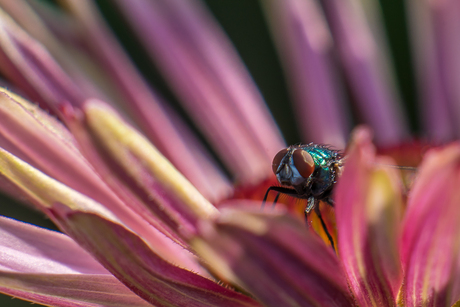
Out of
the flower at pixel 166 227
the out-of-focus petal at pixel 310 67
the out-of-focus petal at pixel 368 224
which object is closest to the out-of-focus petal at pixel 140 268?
the flower at pixel 166 227

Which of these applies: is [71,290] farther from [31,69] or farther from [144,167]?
[31,69]

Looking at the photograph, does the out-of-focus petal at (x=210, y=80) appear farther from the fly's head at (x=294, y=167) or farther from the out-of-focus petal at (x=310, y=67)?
the fly's head at (x=294, y=167)

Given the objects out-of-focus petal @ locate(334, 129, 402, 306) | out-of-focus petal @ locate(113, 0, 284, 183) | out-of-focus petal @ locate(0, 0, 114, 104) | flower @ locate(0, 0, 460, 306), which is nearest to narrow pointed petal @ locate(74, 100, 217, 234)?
flower @ locate(0, 0, 460, 306)

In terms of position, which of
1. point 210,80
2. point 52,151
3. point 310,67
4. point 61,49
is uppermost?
point 310,67

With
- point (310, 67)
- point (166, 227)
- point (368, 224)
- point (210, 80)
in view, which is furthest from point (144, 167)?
point (310, 67)

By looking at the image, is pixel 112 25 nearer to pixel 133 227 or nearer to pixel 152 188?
pixel 133 227

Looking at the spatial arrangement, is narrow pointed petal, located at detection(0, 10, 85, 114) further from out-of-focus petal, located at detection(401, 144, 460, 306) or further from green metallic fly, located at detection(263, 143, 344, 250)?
out-of-focus petal, located at detection(401, 144, 460, 306)

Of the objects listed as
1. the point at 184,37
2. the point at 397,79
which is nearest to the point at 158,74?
the point at 184,37
